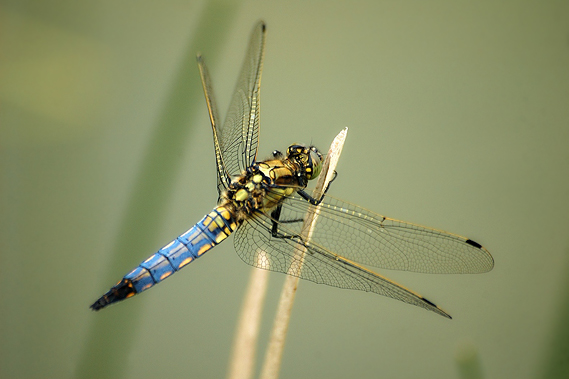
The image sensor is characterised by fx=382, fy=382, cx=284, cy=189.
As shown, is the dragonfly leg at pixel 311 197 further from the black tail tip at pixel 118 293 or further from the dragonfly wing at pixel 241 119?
the black tail tip at pixel 118 293

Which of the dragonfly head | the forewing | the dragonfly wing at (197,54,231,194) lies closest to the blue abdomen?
the dragonfly wing at (197,54,231,194)

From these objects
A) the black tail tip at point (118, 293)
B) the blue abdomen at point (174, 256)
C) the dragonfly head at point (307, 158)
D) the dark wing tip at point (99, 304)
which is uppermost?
the dragonfly head at point (307, 158)

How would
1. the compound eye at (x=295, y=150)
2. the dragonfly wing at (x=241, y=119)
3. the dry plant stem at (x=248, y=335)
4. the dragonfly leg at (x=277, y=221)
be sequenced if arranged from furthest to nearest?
1. the compound eye at (x=295, y=150)
2. the dragonfly wing at (x=241, y=119)
3. the dragonfly leg at (x=277, y=221)
4. the dry plant stem at (x=248, y=335)

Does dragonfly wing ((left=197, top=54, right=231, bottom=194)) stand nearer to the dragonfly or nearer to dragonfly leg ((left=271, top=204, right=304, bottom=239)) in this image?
the dragonfly

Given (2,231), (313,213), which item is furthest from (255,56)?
(2,231)

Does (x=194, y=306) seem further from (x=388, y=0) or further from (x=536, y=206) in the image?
(x=388, y=0)

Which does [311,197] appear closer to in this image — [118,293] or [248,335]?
[248,335]

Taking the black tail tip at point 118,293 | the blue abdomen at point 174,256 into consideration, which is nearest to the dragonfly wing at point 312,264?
the blue abdomen at point 174,256

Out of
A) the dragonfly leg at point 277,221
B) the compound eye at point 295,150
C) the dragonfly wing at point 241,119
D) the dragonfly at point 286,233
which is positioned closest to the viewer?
the dragonfly at point 286,233
